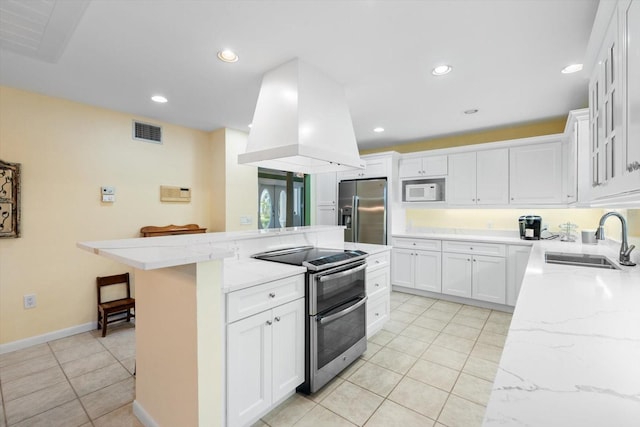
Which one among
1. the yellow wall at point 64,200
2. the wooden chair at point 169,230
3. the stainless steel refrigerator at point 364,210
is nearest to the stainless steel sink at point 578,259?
the stainless steel refrigerator at point 364,210

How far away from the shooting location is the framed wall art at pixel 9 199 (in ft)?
8.66

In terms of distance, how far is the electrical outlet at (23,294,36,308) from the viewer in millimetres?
2810

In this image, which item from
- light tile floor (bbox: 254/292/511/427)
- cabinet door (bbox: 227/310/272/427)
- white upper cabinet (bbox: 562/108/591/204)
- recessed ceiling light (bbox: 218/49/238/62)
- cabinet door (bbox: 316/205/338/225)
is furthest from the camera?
→ cabinet door (bbox: 316/205/338/225)

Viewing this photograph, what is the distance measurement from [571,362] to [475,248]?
3.41m

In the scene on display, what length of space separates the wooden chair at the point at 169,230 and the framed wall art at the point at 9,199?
3.59 ft

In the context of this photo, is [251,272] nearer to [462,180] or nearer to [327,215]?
[327,215]

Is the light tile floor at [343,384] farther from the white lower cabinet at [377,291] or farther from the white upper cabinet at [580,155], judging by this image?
the white upper cabinet at [580,155]

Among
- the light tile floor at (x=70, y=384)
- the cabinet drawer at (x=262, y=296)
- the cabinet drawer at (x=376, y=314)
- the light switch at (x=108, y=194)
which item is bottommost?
the light tile floor at (x=70, y=384)

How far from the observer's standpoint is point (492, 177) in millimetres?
3996

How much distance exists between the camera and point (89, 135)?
10.5 feet

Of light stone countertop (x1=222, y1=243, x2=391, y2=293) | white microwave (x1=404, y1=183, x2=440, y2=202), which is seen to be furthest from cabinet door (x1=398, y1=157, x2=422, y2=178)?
light stone countertop (x1=222, y1=243, x2=391, y2=293)

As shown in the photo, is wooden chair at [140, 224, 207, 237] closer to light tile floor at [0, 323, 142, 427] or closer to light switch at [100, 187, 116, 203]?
light switch at [100, 187, 116, 203]

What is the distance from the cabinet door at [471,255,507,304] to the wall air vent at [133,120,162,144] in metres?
4.61

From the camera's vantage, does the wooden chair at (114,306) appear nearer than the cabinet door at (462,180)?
Yes
